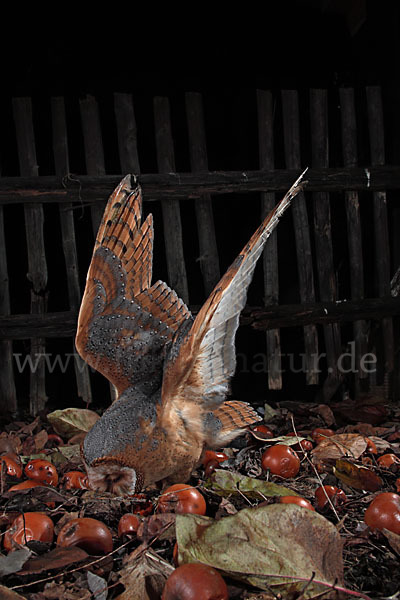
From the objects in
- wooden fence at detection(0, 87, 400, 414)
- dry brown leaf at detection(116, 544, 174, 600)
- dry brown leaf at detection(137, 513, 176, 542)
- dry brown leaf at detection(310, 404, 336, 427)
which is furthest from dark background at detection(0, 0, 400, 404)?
dry brown leaf at detection(116, 544, 174, 600)

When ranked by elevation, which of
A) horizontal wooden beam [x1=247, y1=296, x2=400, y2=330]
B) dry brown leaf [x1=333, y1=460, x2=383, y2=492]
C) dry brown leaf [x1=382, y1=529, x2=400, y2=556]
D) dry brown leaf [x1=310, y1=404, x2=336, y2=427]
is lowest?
dry brown leaf [x1=310, y1=404, x2=336, y2=427]

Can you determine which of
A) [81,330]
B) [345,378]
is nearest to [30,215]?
[81,330]

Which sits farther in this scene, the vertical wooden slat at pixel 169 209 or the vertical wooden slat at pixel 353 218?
the vertical wooden slat at pixel 353 218

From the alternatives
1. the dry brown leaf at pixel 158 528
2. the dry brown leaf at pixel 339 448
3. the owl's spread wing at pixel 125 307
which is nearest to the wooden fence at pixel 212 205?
the owl's spread wing at pixel 125 307

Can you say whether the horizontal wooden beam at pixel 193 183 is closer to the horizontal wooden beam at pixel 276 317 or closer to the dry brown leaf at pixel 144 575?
the horizontal wooden beam at pixel 276 317

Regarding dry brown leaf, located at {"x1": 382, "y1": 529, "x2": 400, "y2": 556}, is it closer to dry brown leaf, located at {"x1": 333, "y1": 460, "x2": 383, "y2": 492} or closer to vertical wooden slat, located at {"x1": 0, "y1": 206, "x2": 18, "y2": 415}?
dry brown leaf, located at {"x1": 333, "y1": 460, "x2": 383, "y2": 492}

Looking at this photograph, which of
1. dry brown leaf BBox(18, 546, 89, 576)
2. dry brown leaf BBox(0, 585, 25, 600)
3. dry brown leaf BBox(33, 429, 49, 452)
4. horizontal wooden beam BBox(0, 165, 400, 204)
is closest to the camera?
dry brown leaf BBox(0, 585, 25, 600)

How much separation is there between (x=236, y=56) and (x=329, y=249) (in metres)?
1.50

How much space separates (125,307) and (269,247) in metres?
1.74

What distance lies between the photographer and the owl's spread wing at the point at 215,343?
4.78ft

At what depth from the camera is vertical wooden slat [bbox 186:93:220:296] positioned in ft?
11.1

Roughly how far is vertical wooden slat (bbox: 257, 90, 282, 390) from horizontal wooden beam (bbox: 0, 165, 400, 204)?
11 cm

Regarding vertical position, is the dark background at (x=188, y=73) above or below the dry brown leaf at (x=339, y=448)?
above

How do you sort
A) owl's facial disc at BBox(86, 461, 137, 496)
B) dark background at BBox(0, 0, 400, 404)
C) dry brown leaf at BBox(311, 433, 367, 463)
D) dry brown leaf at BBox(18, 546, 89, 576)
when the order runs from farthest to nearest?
1. dark background at BBox(0, 0, 400, 404)
2. dry brown leaf at BBox(311, 433, 367, 463)
3. owl's facial disc at BBox(86, 461, 137, 496)
4. dry brown leaf at BBox(18, 546, 89, 576)
